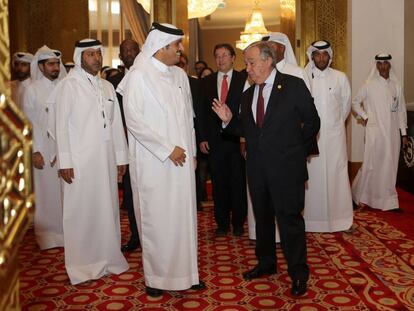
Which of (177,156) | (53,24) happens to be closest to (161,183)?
(177,156)

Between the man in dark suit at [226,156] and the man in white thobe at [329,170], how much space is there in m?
0.64

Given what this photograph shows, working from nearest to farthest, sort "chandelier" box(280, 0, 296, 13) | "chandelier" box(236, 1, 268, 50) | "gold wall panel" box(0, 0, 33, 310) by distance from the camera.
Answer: "gold wall panel" box(0, 0, 33, 310)
"chandelier" box(280, 0, 296, 13)
"chandelier" box(236, 1, 268, 50)

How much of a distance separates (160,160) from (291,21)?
5.93 metres

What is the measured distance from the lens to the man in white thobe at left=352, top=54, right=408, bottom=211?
19.2 ft

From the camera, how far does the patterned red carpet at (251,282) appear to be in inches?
125

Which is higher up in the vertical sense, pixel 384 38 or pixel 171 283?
pixel 384 38

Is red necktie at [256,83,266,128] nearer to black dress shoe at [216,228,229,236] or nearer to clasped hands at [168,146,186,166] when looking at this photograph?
clasped hands at [168,146,186,166]

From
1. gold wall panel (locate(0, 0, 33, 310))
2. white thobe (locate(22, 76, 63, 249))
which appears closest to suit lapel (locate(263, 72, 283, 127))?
white thobe (locate(22, 76, 63, 249))

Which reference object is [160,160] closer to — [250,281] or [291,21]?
[250,281]

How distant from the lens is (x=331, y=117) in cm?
487

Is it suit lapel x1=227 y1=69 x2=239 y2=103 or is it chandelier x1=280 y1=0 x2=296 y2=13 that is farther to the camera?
chandelier x1=280 y1=0 x2=296 y2=13

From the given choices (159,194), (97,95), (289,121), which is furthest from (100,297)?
(289,121)

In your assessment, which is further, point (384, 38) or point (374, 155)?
point (384, 38)

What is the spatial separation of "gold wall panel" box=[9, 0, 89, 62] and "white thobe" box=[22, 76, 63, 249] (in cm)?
285
